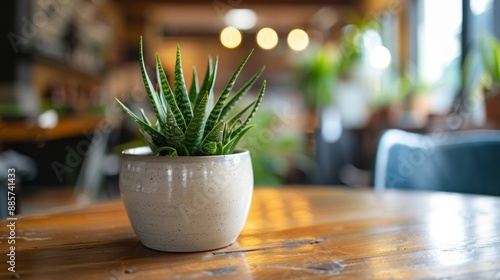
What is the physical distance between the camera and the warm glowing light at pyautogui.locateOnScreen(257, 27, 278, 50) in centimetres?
981

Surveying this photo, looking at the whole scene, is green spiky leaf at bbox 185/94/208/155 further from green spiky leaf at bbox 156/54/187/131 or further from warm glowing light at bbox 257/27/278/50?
warm glowing light at bbox 257/27/278/50

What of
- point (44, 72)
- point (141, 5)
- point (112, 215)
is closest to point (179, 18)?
point (141, 5)

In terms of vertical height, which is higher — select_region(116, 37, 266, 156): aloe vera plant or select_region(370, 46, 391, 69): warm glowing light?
select_region(370, 46, 391, 69): warm glowing light

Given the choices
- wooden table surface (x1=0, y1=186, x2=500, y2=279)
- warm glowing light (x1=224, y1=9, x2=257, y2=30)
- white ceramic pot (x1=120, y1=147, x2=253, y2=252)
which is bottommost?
wooden table surface (x1=0, y1=186, x2=500, y2=279)

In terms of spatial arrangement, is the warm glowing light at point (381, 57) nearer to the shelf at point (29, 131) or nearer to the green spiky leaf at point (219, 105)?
the shelf at point (29, 131)

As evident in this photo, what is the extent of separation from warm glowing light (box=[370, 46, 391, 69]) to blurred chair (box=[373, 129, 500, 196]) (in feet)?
15.0

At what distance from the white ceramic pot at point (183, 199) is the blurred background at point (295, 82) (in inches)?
37.1

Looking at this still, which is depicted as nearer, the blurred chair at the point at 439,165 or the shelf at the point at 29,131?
the blurred chair at the point at 439,165

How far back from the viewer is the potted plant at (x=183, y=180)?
61 cm

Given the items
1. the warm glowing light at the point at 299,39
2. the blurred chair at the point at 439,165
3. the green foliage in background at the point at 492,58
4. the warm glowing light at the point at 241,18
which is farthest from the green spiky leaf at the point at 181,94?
the warm glowing light at the point at 299,39

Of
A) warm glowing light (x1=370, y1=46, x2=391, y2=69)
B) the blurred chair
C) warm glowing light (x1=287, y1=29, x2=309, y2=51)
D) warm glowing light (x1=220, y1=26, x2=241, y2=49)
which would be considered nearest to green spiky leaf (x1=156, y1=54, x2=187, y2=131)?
the blurred chair

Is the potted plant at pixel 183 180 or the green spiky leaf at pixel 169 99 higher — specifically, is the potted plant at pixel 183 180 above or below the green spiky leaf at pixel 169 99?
below

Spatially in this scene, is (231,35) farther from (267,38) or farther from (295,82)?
(295,82)

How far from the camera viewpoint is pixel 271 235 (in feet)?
2.39
